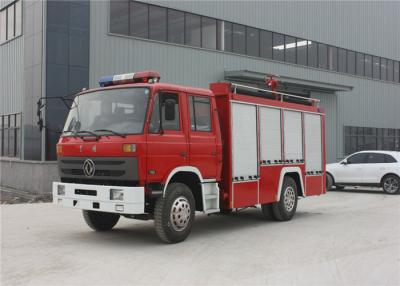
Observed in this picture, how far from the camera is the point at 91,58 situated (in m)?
18.3

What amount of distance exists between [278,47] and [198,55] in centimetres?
619

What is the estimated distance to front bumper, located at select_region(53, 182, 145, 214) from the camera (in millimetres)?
7680

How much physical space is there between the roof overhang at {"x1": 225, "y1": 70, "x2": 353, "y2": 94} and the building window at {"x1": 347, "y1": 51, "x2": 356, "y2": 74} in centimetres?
279

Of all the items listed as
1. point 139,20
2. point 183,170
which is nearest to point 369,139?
point 139,20

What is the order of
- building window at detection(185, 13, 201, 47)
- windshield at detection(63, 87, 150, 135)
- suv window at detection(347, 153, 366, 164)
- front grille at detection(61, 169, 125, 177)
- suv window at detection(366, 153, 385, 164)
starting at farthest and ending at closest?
building window at detection(185, 13, 201, 47), suv window at detection(347, 153, 366, 164), suv window at detection(366, 153, 385, 164), windshield at detection(63, 87, 150, 135), front grille at detection(61, 169, 125, 177)

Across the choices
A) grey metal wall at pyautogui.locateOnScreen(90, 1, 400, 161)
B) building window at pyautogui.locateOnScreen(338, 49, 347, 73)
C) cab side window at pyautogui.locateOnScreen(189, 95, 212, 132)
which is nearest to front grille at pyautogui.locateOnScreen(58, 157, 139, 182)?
cab side window at pyautogui.locateOnScreen(189, 95, 212, 132)

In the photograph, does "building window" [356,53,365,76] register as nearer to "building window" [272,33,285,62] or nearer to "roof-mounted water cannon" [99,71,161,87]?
"building window" [272,33,285,62]

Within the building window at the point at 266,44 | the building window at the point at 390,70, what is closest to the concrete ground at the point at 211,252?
the building window at the point at 266,44

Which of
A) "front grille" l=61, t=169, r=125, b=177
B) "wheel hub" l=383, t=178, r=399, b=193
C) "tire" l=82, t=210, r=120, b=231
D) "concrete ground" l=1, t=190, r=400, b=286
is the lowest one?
"concrete ground" l=1, t=190, r=400, b=286

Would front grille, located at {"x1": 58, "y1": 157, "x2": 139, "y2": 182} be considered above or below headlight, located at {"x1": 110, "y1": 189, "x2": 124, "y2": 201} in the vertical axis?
above

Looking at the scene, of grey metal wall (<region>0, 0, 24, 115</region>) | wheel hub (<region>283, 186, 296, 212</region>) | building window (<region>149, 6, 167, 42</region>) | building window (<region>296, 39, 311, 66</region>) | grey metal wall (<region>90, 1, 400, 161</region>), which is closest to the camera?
wheel hub (<region>283, 186, 296, 212</region>)

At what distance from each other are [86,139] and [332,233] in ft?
16.1

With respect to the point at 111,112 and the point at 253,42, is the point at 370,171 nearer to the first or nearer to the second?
the point at 253,42

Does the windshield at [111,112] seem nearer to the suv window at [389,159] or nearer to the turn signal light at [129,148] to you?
the turn signal light at [129,148]
